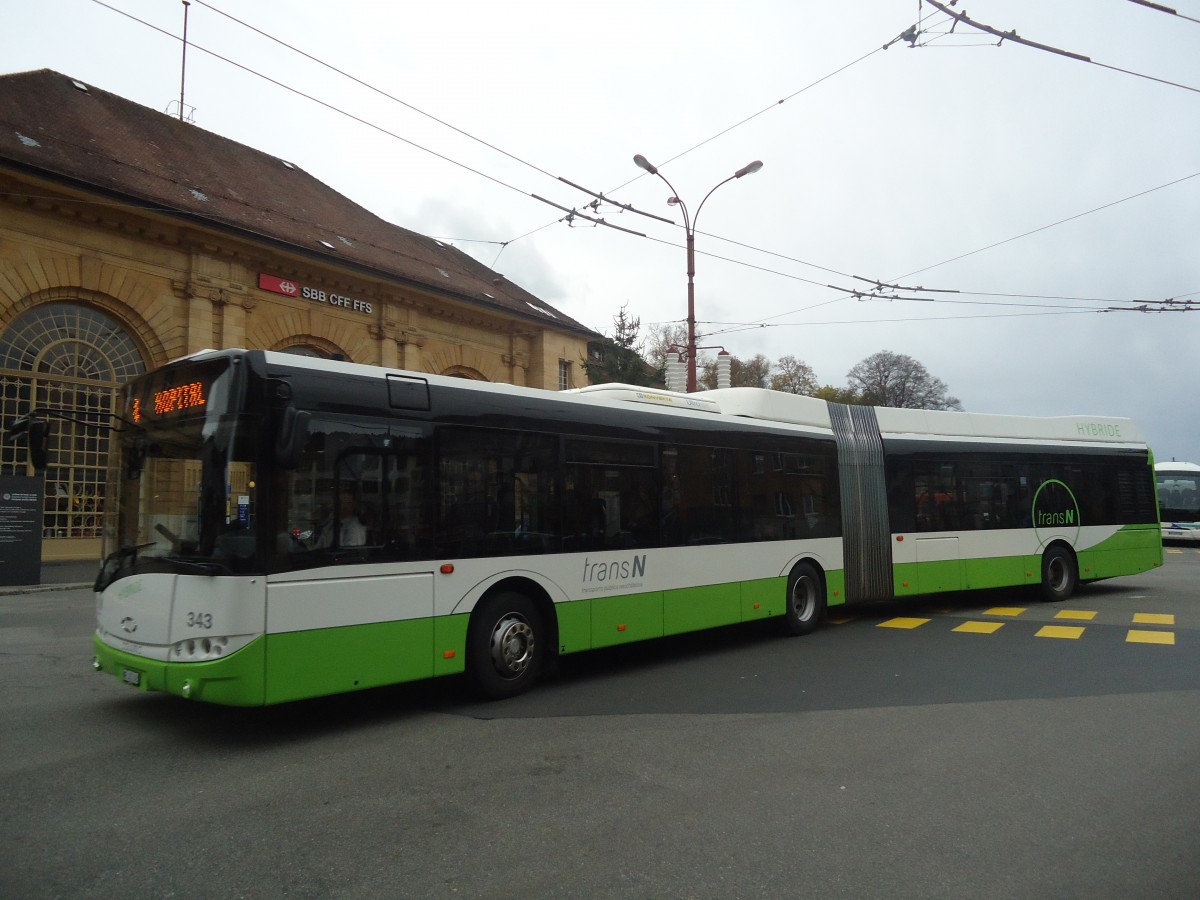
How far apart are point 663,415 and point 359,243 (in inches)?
844

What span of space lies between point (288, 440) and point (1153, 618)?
12.5m

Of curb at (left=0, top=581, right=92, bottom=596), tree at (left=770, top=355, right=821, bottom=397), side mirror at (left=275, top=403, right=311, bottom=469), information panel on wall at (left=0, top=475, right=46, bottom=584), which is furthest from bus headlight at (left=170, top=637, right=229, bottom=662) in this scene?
tree at (left=770, top=355, right=821, bottom=397)

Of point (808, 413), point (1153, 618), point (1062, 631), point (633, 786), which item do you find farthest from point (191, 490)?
point (1153, 618)

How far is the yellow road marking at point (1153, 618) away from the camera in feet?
39.1

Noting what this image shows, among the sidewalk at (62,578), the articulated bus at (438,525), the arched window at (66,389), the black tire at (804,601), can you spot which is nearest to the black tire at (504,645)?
the articulated bus at (438,525)

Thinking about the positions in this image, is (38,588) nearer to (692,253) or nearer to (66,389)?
(66,389)

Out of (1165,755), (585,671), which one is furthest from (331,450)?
(1165,755)

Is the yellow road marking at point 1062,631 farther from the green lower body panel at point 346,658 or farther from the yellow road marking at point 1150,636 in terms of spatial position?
the green lower body panel at point 346,658

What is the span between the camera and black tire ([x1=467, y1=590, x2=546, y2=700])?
727 centimetres

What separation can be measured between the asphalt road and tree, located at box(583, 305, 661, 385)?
25066mm

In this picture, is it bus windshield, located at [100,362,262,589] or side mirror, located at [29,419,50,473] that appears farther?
side mirror, located at [29,419,50,473]

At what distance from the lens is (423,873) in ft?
12.9

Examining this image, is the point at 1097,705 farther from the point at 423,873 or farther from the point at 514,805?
the point at 423,873

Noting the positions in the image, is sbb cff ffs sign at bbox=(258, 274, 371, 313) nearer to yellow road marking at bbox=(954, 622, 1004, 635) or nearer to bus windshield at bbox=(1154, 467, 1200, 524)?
yellow road marking at bbox=(954, 622, 1004, 635)
